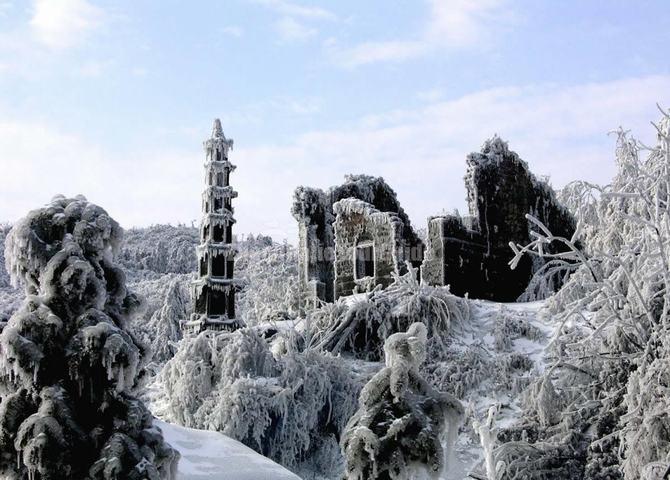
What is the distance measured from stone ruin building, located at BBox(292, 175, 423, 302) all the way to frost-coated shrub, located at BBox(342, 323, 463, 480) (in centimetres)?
1280

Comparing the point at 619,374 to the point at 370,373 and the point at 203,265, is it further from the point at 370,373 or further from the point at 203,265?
the point at 203,265

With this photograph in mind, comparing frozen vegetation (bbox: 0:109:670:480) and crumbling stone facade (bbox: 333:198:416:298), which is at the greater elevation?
crumbling stone facade (bbox: 333:198:416:298)

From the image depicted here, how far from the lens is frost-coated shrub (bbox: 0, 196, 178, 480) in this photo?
9523 millimetres

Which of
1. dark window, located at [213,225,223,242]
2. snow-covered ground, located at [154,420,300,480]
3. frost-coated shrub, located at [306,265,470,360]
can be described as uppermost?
dark window, located at [213,225,223,242]

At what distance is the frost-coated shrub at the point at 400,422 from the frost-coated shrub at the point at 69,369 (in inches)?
77.7

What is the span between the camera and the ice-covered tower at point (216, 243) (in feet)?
76.7

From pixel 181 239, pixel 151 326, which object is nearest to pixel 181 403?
pixel 151 326

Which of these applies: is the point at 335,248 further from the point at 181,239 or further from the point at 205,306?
the point at 181,239

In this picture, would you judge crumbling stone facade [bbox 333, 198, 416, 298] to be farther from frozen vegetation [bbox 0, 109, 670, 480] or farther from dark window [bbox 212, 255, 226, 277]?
dark window [bbox 212, 255, 226, 277]

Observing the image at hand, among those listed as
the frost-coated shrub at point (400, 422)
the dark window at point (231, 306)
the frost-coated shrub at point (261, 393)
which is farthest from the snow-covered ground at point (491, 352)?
the frost-coated shrub at point (400, 422)

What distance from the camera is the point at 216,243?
2356cm

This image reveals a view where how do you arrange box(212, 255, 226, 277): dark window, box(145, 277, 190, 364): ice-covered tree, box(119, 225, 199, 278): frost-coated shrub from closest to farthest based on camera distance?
1. box(212, 255, 226, 277): dark window
2. box(145, 277, 190, 364): ice-covered tree
3. box(119, 225, 199, 278): frost-coated shrub

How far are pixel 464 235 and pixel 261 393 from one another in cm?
736

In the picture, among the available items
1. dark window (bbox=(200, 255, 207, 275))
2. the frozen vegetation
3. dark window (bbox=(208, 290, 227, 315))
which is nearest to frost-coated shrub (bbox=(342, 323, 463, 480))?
the frozen vegetation
